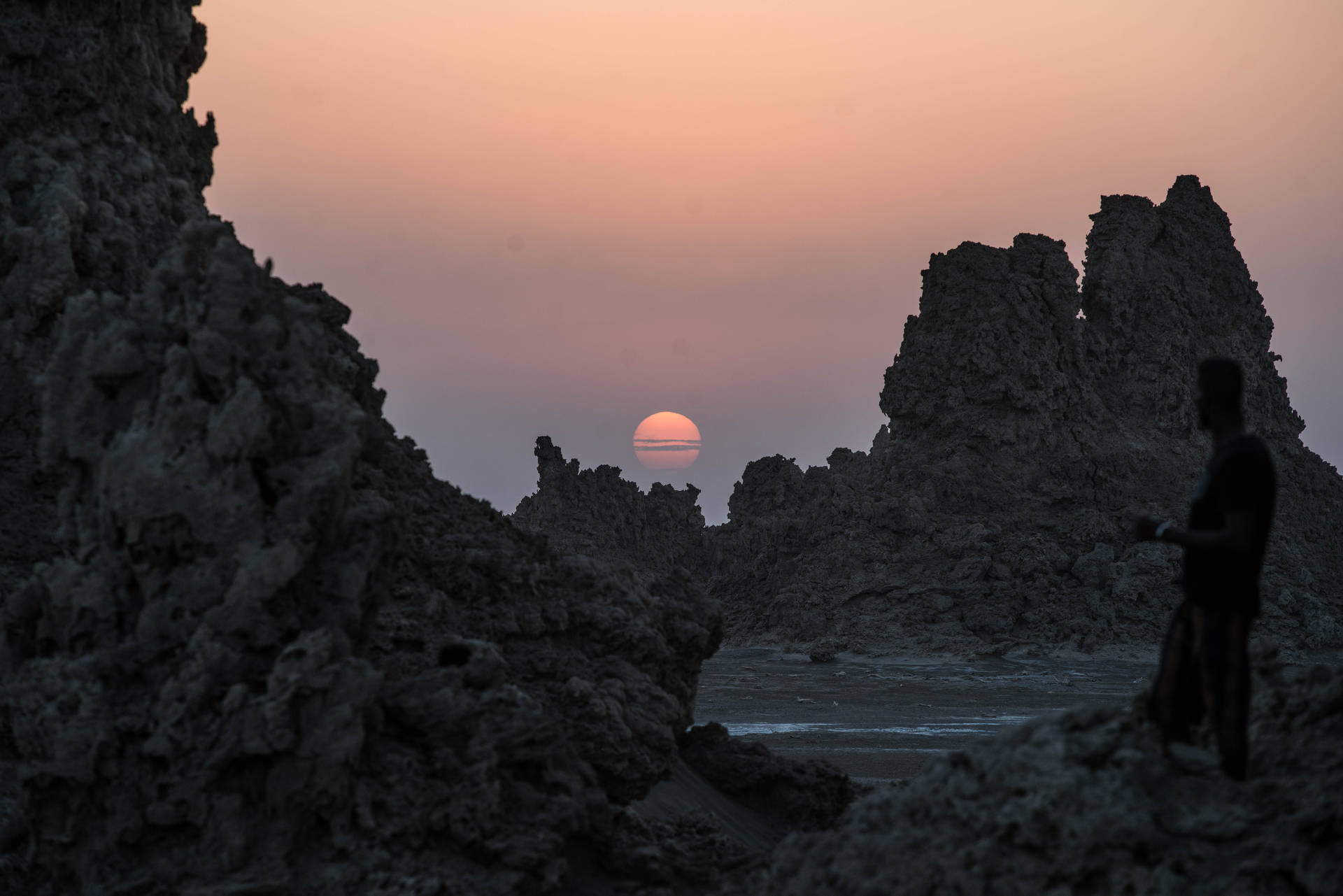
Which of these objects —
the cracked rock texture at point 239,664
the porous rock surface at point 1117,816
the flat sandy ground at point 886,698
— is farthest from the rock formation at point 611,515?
the porous rock surface at point 1117,816

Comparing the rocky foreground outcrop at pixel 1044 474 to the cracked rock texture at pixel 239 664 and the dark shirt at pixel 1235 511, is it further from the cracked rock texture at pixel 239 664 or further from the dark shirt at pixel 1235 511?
the dark shirt at pixel 1235 511

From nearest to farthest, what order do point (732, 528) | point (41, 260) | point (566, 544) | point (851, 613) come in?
1. point (41, 260)
2. point (851, 613)
3. point (566, 544)
4. point (732, 528)

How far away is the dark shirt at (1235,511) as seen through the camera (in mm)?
4996

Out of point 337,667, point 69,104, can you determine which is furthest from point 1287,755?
point 69,104

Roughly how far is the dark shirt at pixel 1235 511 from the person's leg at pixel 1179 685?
19 cm

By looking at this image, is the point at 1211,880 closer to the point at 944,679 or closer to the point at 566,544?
the point at 944,679

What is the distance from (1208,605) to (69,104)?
1059cm

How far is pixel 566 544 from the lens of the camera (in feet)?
170

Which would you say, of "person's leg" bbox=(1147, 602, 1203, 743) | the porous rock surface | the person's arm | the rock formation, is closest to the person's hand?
the person's arm

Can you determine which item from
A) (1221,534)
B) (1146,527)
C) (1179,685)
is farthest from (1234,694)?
(1146,527)

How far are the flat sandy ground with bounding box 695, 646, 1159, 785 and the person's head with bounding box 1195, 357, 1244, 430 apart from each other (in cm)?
1218

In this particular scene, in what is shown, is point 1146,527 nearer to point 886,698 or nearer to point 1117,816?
point 1117,816

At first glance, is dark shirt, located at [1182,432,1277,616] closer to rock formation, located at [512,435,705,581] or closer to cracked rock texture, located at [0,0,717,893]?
cracked rock texture, located at [0,0,717,893]

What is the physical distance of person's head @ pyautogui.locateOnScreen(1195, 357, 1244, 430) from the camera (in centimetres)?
518
